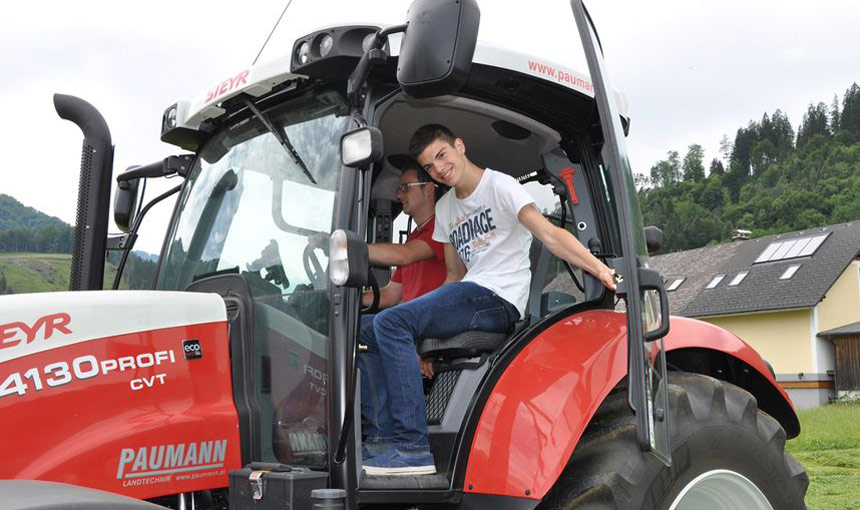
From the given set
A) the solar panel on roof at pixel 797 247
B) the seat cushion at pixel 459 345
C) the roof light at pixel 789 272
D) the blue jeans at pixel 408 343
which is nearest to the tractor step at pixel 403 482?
the blue jeans at pixel 408 343

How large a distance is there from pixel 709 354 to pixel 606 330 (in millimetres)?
954

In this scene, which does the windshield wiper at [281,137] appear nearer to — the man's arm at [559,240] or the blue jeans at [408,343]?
the blue jeans at [408,343]

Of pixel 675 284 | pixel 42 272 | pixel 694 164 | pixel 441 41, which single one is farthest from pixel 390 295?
pixel 694 164

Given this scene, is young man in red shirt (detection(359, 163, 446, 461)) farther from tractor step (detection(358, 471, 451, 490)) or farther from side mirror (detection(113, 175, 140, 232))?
side mirror (detection(113, 175, 140, 232))

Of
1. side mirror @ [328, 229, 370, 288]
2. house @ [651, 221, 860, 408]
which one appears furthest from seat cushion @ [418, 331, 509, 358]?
house @ [651, 221, 860, 408]

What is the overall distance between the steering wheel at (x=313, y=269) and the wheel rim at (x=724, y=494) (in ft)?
5.51

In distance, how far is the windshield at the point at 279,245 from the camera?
3156 mm

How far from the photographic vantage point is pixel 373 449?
10.9ft

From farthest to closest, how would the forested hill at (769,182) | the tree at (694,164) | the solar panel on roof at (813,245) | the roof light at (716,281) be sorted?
the tree at (694,164)
the forested hill at (769,182)
the roof light at (716,281)
the solar panel on roof at (813,245)

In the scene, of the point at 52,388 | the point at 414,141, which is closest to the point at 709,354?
the point at 414,141

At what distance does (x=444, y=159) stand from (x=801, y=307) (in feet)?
116

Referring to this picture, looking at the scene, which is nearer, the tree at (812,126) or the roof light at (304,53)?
the roof light at (304,53)

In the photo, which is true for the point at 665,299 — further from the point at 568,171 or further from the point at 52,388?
the point at 52,388

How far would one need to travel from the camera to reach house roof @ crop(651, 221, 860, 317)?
3675cm
